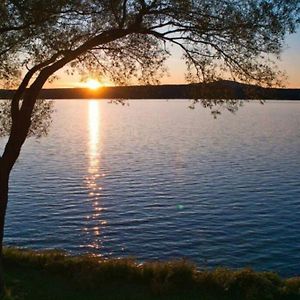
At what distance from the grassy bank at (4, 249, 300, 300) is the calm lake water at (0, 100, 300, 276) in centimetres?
1142

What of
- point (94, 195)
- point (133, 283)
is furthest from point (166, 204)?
point (133, 283)

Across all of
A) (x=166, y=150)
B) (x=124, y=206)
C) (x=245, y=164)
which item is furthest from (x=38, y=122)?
(x=166, y=150)

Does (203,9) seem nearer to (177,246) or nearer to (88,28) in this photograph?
(88,28)

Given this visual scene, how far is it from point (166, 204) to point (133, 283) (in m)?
26.6

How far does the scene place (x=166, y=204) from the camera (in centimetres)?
4634

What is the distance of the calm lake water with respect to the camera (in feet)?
114

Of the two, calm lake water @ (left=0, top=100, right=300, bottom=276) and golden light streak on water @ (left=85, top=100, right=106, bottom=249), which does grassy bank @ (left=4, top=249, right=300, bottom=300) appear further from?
golden light streak on water @ (left=85, top=100, right=106, bottom=249)

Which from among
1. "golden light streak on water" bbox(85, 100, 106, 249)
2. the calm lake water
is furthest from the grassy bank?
"golden light streak on water" bbox(85, 100, 106, 249)

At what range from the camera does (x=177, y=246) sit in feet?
115

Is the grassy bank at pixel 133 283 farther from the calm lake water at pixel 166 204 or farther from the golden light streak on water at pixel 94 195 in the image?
the golden light streak on water at pixel 94 195

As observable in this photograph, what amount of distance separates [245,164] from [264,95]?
48.1 metres

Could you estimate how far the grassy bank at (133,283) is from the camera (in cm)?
1816

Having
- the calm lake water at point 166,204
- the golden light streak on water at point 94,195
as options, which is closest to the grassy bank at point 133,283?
the calm lake water at point 166,204

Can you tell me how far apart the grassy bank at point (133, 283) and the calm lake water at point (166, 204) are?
11.4 m
